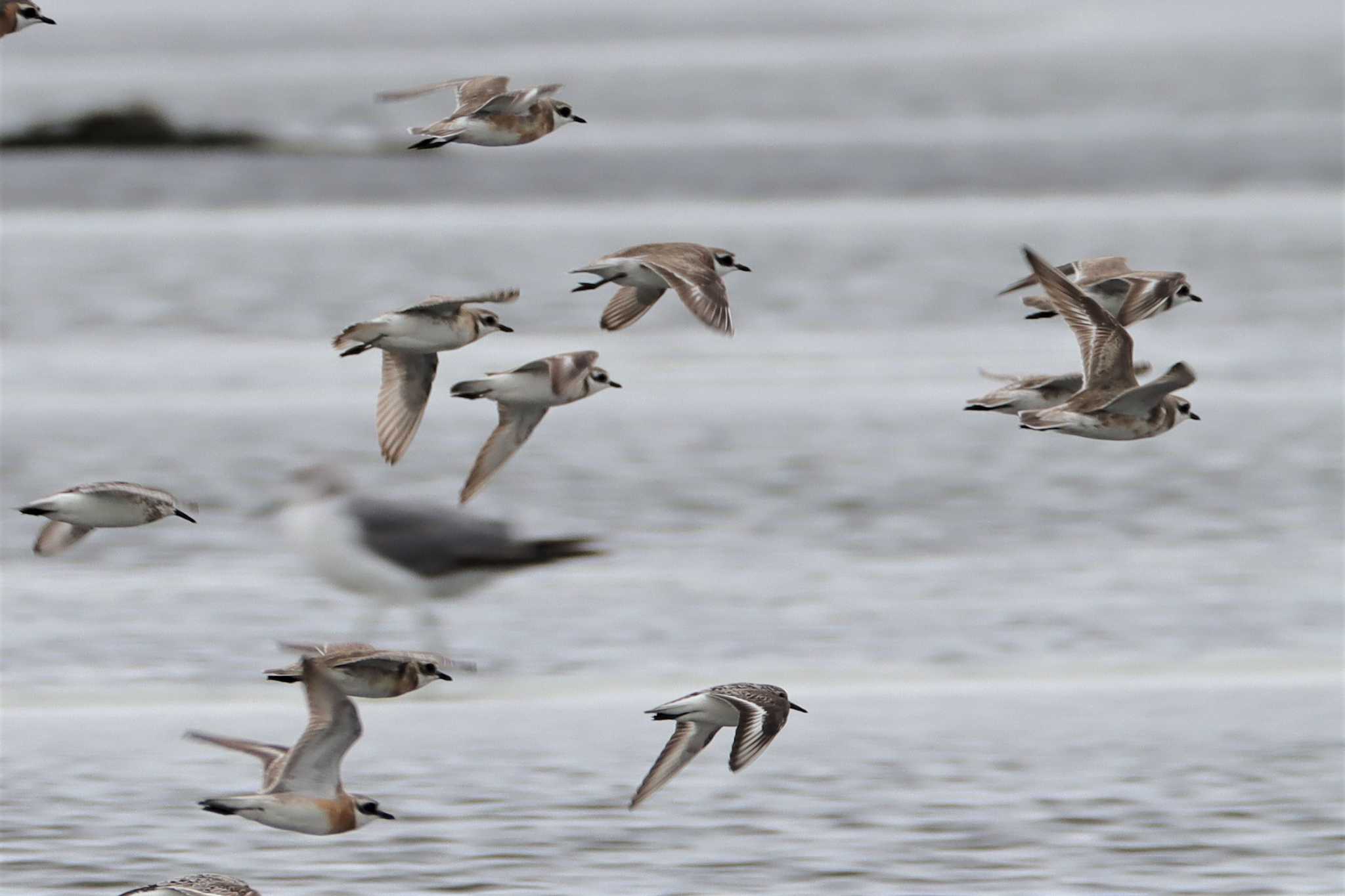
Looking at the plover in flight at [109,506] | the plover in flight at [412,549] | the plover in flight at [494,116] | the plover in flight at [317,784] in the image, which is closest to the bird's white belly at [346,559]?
the plover in flight at [412,549]

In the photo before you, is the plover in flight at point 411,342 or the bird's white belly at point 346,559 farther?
the bird's white belly at point 346,559

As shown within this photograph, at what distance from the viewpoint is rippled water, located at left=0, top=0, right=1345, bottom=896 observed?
8.90 metres

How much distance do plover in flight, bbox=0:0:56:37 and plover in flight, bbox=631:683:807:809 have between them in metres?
2.75

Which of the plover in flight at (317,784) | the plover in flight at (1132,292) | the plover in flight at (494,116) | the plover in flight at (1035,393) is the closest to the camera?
the plover in flight at (317,784)

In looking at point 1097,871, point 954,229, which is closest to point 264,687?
point 1097,871

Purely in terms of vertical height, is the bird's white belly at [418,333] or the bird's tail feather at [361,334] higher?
the bird's white belly at [418,333]

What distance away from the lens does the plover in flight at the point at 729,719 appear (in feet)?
23.9

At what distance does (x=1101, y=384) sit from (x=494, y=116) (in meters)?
2.15

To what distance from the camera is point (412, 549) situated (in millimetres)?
11312

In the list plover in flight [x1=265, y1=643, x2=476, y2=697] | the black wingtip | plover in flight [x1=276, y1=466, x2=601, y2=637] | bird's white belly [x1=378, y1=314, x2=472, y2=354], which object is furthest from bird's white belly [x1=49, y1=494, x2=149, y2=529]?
plover in flight [x1=276, y1=466, x2=601, y2=637]

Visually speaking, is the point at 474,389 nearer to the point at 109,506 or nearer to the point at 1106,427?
the point at 109,506

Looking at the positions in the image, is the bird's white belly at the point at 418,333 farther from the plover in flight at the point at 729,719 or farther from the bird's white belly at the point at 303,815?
the bird's white belly at the point at 303,815

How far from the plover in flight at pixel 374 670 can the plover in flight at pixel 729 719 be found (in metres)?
0.71

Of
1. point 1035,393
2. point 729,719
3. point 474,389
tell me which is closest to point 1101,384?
point 1035,393
